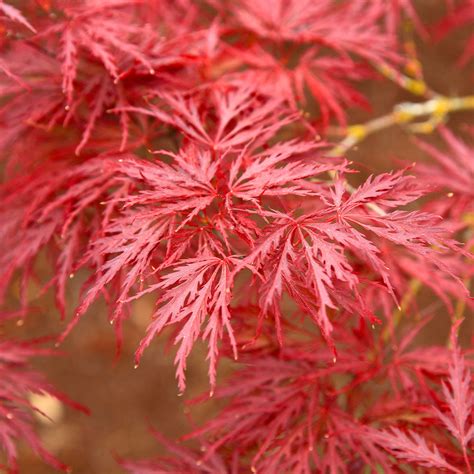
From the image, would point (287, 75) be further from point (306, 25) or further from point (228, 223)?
point (228, 223)

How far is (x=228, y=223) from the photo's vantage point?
0.70 metres

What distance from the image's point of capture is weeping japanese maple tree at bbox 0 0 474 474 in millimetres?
673

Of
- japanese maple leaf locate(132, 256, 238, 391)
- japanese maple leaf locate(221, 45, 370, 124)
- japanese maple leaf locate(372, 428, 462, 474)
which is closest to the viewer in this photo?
japanese maple leaf locate(132, 256, 238, 391)

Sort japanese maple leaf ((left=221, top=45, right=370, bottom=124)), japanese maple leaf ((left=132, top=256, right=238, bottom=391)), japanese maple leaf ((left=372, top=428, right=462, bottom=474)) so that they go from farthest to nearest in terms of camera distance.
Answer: japanese maple leaf ((left=221, top=45, right=370, bottom=124)) < japanese maple leaf ((left=372, top=428, right=462, bottom=474)) < japanese maple leaf ((left=132, top=256, right=238, bottom=391))

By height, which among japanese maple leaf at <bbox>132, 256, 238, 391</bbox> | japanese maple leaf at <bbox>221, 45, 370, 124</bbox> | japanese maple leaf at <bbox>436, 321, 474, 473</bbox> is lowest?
japanese maple leaf at <bbox>436, 321, 474, 473</bbox>

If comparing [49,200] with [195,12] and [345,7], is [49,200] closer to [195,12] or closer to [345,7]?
[195,12]

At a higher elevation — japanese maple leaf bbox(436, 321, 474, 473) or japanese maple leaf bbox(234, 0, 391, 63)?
japanese maple leaf bbox(234, 0, 391, 63)

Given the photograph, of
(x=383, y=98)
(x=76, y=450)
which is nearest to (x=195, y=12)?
(x=383, y=98)

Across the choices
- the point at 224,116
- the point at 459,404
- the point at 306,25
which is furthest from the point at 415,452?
the point at 306,25

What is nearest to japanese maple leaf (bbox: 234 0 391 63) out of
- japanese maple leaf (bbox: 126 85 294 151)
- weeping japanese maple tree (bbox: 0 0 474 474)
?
weeping japanese maple tree (bbox: 0 0 474 474)

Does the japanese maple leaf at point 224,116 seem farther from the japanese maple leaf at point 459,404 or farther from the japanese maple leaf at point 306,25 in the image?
the japanese maple leaf at point 459,404

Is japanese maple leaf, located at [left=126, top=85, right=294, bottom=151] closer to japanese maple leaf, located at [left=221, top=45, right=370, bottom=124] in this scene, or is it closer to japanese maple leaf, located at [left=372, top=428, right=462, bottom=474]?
japanese maple leaf, located at [left=221, top=45, right=370, bottom=124]

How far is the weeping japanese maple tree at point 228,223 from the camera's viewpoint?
0.67 m

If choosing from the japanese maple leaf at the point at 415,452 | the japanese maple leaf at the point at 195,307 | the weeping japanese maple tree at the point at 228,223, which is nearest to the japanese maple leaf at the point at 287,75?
the weeping japanese maple tree at the point at 228,223
